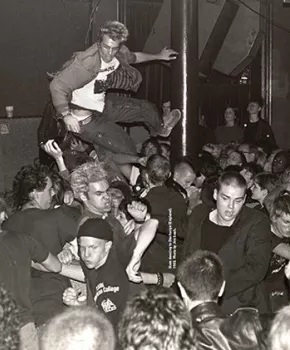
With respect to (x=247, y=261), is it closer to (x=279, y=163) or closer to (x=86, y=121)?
(x=86, y=121)

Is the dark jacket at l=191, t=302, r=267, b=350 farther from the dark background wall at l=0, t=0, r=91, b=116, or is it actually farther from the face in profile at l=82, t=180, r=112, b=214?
the dark background wall at l=0, t=0, r=91, b=116

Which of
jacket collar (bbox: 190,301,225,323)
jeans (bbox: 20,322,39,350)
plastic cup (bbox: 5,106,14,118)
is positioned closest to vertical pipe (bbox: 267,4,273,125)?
plastic cup (bbox: 5,106,14,118)

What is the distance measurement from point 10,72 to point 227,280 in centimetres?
686

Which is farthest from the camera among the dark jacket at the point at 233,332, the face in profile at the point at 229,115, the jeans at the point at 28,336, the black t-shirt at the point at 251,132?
the face in profile at the point at 229,115

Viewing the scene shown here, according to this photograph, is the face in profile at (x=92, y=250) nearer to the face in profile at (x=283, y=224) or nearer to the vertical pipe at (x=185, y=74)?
the face in profile at (x=283, y=224)

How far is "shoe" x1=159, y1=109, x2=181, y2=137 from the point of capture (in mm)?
8334

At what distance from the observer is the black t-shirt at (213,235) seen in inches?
193

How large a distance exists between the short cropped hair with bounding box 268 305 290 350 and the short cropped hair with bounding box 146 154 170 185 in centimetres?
284

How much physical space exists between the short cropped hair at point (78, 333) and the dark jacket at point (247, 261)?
2.09 metres

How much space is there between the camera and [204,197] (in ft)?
19.3

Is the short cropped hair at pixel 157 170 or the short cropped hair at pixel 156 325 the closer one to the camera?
the short cropped hair at pixel 156 325

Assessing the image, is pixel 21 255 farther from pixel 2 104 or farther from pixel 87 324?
pixel 2 104

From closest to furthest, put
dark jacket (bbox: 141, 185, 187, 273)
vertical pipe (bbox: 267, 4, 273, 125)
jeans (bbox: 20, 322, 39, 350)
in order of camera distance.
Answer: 1. jeans (bbox: 20, 322, 39, 350)
2. dark jacket (bbox: 141, 185, 187, 273)
3. vertical pipe (bbox: 267, 4, 273, 125)

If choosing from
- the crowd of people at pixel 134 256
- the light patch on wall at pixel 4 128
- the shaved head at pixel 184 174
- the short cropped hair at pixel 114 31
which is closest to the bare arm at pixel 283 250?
the crowd of people at pixel 134 256
